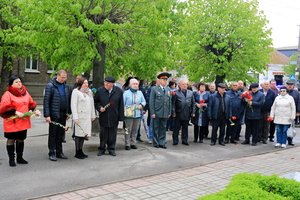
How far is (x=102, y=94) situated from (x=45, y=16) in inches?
91.0

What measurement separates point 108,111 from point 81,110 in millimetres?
698

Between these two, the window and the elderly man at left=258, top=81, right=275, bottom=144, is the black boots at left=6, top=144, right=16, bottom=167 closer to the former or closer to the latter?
the elderly man at left=258, top=81, right=275, bottom=144

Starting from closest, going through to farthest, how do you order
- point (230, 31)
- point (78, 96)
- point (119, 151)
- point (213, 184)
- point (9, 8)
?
point (213, 184)
point (78, 96)
point (119, 151)
point (9, 8)
point (230, 31)

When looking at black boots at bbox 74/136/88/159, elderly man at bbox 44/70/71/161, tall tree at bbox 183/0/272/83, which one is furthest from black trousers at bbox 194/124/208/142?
tall tree at bbox 183/0/272/83

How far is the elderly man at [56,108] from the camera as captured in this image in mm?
7547

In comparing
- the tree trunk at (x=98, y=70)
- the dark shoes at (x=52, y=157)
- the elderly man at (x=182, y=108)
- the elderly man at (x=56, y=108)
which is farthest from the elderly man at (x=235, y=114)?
the dark shoes at (x=52, y=157)

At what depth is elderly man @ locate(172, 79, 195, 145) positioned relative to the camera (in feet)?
33.4

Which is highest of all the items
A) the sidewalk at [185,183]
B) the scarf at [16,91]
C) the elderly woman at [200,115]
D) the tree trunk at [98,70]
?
the tree trunk at [98,70]

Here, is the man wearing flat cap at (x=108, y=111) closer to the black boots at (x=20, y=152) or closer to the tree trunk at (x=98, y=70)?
the black boots at (x=20, y=152)

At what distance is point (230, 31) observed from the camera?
707 inches

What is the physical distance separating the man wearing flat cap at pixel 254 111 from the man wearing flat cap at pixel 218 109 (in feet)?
2.38

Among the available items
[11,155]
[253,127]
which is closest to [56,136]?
[11,155]

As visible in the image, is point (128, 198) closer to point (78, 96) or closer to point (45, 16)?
point (78, 96)

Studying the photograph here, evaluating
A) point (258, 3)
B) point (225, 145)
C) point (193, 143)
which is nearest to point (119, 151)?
point (193, 143)
